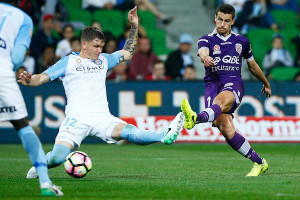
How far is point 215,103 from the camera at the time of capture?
8820mm

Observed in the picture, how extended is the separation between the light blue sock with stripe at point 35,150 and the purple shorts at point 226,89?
3233 mm

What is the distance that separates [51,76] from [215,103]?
2130mm

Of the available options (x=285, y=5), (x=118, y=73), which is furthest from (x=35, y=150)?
(x=285, y=5)

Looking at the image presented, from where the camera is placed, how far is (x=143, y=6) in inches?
792

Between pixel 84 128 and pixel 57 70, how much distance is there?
2.56 feet

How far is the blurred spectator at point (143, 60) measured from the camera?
17.3m

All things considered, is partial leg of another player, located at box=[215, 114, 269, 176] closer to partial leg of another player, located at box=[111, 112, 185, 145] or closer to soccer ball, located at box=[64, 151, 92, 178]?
partial leg of another player, located at box=[111, 112, 185, 145]

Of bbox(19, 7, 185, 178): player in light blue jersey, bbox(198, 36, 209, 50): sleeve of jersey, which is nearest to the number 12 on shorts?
bbox(19, 7, 185, 178): player in light blue jersey

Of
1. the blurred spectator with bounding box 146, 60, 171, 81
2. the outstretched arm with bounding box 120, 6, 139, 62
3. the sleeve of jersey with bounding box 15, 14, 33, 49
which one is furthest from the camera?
the blurred spectator with bounding box 146, 60, 171, 81

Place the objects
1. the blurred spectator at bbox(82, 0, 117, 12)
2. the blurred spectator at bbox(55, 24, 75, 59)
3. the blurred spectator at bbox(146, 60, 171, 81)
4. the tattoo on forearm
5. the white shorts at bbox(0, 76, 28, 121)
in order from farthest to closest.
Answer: the blurred spectator at bbox(82, 0, 117, 12), the blurred spectator at bbox(55, 24, 75, 59), the blurred spectator at bbox(146, 60, 171, 81), the tattoo on forearm, the white shorts at bbox(0, 76, 28, 121)

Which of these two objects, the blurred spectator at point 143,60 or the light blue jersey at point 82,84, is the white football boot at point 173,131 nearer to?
the light blue jersey at point 82,84

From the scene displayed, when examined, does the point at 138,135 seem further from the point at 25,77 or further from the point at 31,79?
the point at 25,77

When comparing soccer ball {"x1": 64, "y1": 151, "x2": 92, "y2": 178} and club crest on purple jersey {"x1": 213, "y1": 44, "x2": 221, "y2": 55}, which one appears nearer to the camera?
soccer ball {"x1": 64, "y1": 151, "x2": 92, "y2": 178}

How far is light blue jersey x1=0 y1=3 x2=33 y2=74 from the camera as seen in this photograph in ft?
21.5
